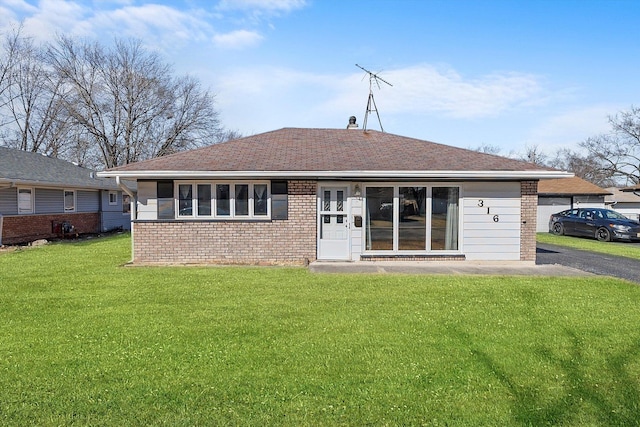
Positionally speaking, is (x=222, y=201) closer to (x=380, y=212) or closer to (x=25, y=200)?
(x=380, y=212)

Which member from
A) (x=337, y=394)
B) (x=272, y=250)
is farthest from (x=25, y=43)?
(x=337, y=394)

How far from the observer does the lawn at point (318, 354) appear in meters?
3.16

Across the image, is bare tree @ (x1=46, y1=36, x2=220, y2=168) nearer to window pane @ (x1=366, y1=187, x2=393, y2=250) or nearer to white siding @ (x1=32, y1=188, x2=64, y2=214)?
white siding @ (x1=32, y1=188, x2=64, y2=214)

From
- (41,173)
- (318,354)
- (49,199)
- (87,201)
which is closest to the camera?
(318,354)

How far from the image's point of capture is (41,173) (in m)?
17.6

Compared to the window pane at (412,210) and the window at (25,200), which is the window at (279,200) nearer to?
the window pane at (412,210)

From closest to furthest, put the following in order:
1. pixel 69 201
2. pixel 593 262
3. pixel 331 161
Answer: pixel 331 161
pixel 593 262
pixel 69 201

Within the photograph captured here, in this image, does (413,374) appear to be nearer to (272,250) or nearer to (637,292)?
(637,292)

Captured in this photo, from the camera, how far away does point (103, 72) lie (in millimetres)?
32000

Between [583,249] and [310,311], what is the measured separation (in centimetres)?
1316

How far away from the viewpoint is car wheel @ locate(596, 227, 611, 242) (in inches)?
723

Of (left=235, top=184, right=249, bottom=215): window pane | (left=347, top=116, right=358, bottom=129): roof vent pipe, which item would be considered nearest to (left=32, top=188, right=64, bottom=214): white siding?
(left=235, top=184, right=249, bottom=215): window pane

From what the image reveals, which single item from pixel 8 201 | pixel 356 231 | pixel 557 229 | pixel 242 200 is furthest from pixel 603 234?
pixel 8 201

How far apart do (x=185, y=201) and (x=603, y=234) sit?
18592 mm
